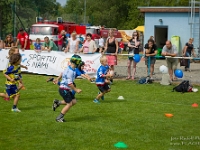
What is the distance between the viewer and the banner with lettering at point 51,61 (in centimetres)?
1909

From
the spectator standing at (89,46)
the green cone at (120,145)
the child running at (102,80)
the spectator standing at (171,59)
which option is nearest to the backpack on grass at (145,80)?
the spectator standing at (171,59)

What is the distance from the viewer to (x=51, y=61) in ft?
66.0

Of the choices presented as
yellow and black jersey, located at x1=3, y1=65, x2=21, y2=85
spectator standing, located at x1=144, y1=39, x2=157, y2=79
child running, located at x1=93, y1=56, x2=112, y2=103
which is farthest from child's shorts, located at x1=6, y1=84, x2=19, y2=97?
spectator standing, located at x1=144, y1=39, x2=157, y2=79

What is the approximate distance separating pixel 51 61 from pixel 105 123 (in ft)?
33.3

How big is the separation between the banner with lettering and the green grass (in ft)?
12.3

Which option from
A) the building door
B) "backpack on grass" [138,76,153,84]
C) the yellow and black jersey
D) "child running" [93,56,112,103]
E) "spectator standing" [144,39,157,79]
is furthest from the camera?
the building door

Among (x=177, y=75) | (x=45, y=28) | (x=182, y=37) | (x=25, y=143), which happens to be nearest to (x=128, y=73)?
(x=177, y=75)

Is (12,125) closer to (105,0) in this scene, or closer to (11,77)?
(11,77)

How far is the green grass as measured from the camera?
28.0ft

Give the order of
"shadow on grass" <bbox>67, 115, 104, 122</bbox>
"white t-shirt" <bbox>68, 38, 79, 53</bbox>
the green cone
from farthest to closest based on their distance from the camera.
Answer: "white t-shirt" <bbox>68, 38, 79, 53</bbox>, "shadow on grass" <bbox>67, 115, 104, 122</bbox>, the green cone

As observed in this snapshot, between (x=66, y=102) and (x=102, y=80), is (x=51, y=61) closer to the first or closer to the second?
(x=102, y=80)

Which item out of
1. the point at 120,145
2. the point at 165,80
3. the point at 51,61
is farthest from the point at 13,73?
the point at 51,61

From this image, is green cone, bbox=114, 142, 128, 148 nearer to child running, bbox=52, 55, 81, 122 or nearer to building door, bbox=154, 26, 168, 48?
child running, bbox=52, 55, 81, 122

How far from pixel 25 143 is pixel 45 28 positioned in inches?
1141
